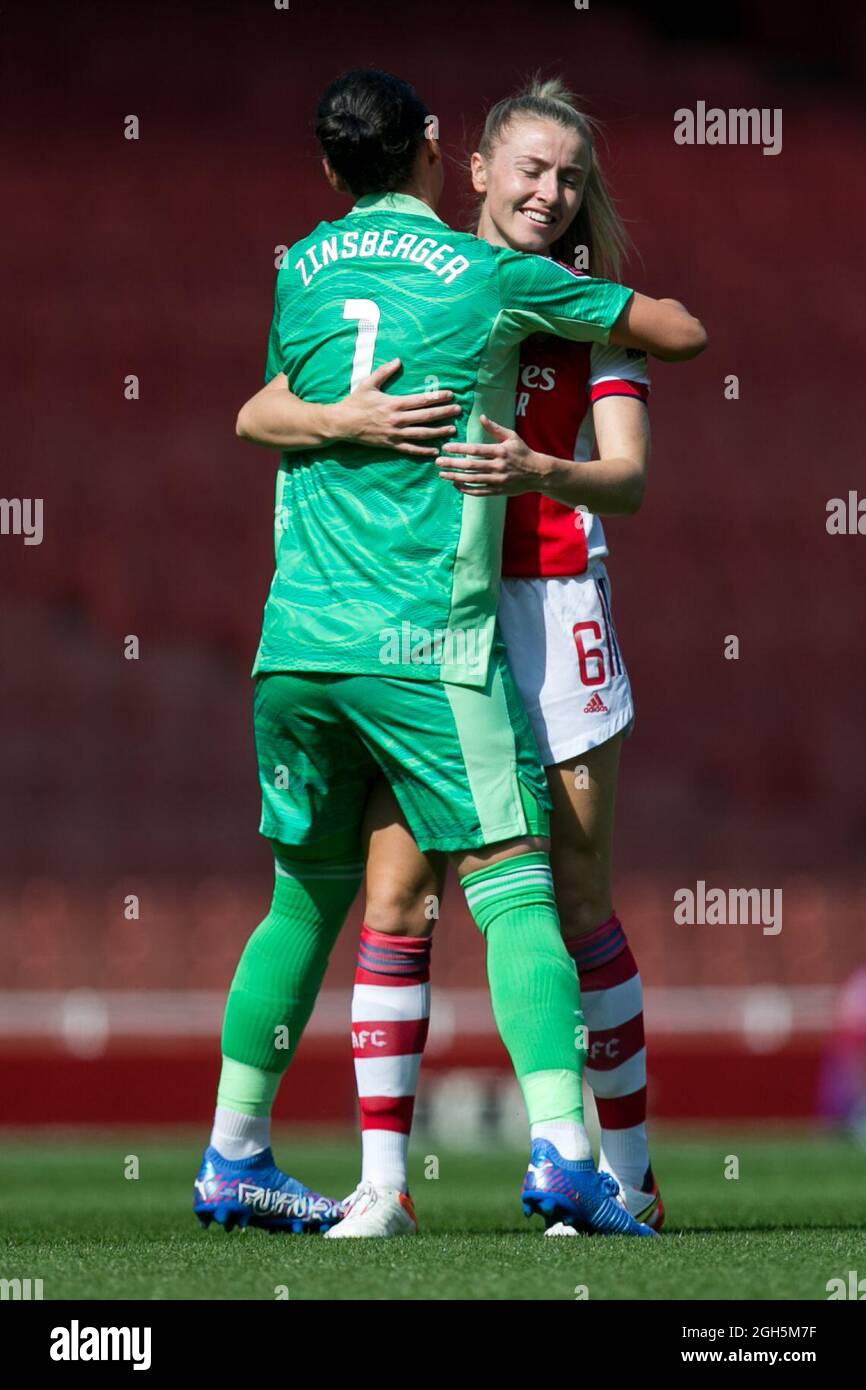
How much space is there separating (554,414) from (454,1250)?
126cm

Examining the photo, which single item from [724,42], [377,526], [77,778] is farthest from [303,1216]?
[724,42]

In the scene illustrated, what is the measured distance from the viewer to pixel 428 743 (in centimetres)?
289

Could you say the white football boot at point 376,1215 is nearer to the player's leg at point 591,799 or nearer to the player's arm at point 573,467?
the player's leg at point 591,799

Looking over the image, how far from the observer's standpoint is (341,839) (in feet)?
10.3

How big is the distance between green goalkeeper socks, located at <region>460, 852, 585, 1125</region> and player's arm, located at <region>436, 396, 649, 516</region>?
51cm

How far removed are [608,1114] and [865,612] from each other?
11117 millimetres

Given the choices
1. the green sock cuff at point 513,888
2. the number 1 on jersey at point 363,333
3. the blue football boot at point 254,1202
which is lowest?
the blue football boot at point 254,1202

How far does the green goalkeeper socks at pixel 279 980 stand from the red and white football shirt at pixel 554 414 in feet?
1.83

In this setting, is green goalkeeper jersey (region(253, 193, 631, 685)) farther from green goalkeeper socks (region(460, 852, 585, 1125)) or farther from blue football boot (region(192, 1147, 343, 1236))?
blue football boot (region(192, 1147, 343, 1236))

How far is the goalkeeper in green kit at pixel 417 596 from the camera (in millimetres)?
2879

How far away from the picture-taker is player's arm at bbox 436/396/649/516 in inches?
110
